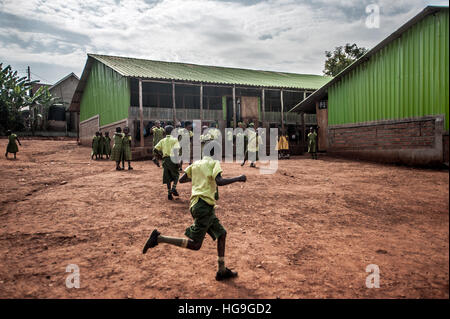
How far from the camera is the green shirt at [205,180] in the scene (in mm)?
3334

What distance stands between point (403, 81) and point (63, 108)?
30.9 metres

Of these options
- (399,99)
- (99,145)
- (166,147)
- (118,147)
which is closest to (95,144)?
(99,145)

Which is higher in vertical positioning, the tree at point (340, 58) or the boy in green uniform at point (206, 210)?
the tree at point (340, 58)

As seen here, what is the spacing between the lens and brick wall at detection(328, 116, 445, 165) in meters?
9.05

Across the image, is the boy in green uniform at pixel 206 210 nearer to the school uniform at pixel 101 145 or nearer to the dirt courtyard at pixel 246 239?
the dirt courtyard at pixel 246 239

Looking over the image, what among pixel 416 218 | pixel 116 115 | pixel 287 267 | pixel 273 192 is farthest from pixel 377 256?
pixel 116 115

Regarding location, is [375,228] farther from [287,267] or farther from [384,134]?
[384,134]

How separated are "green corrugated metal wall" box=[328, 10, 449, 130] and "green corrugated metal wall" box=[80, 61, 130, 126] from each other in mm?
10920

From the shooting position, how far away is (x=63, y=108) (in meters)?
31.2

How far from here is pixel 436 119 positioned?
895 cm

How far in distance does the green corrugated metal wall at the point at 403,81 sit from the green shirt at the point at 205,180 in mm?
6764

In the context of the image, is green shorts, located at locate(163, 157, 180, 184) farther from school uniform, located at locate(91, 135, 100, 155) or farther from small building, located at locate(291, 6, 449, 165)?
school uniform, located at locate(91, 135, 100, 155)

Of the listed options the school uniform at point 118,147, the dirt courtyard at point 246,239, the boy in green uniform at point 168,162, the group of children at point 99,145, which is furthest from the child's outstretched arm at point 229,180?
the group of children at point 99,145

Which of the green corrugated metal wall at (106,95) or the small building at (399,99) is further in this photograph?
the green corrugated metal wall at (106,95)
